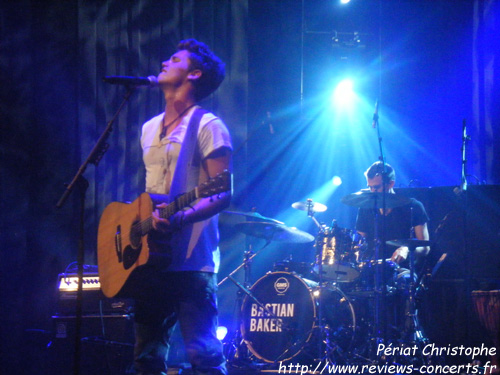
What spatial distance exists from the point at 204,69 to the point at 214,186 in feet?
2.86

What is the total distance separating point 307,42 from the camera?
742 cm

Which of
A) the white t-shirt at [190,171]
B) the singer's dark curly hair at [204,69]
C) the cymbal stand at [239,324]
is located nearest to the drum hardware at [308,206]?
the cymbal stand at [239,324]

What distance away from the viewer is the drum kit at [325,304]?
5145 millimetres

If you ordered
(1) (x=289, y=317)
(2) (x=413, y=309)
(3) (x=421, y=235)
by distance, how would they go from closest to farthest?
1. (2) (x=413, y=309)
2. (1) (x=289, y=317)
3. (3) (x=421, y=235)

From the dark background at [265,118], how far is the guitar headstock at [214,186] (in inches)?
113

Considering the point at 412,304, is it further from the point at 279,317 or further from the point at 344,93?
the point at 344,93

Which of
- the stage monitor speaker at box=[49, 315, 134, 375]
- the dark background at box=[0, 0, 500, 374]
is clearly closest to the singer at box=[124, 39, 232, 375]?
the stage monitor speaker at box=[49, 315, 134, 375]

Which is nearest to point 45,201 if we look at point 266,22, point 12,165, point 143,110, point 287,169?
point 12,165

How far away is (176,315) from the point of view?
257 cm

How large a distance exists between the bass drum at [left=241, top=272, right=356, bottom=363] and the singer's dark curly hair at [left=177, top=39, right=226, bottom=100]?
2.90 metres

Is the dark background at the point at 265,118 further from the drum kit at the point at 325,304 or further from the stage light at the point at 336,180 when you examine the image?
the drum kit at the point at 325,304

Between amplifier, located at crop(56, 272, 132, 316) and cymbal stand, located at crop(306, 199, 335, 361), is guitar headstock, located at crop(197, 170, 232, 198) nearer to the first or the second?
amplifier, located at crop(56, 272, 132, 316)

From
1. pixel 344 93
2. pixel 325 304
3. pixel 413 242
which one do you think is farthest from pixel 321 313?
pixel 344 93

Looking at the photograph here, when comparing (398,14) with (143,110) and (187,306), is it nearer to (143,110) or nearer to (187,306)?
(143,110)
